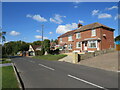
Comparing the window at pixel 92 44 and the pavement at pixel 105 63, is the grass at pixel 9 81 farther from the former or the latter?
the window at pixel 92 44

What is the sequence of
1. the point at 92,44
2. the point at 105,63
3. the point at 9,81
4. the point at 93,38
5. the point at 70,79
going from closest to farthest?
the point at 9,81, the point at 70,79, the point at 105,63, the point at 93,38, the point at 92,44

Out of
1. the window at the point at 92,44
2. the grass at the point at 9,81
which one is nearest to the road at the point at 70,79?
the grass at the point at 9,81

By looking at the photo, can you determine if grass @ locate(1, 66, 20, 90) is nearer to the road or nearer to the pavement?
the road

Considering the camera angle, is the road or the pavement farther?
the pavement

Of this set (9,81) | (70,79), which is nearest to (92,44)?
(70,79)

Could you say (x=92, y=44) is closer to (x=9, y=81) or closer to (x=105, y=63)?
(x=105, y=63)

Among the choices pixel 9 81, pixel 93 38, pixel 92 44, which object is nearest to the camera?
pixel 9 81

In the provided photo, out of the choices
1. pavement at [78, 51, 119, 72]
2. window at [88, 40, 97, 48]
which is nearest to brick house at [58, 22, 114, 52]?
window at [88, 40, 97, 48]

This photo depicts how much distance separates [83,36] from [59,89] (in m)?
28.6

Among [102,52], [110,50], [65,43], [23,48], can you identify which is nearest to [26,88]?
[102,52]

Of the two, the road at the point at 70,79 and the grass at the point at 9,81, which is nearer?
the grass at the point at 9,81

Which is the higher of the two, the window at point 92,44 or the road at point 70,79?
the window at point 92,44

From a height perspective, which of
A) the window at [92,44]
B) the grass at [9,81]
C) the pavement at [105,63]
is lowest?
the pavement at [105,63]

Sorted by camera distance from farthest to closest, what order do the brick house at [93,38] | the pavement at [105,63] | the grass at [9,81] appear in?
the brick house at [93,38] < the pavement at [105,63] < the grass at [9,81]
